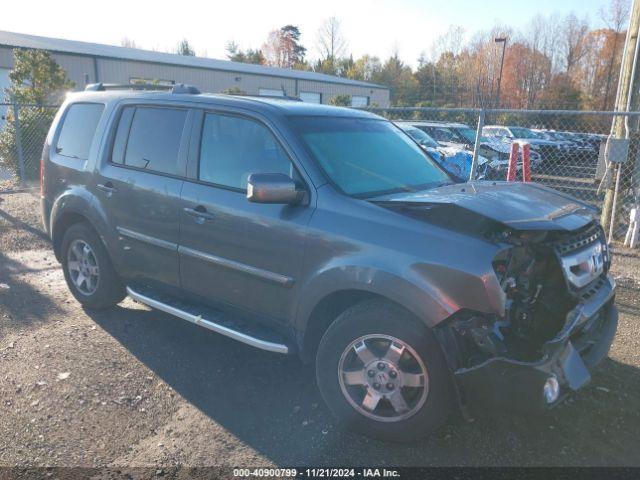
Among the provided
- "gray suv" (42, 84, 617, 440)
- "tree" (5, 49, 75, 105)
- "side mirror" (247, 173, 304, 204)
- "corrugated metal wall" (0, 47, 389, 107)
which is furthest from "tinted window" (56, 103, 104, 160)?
"corrugated metal wall" (0, 47, 389, 107)

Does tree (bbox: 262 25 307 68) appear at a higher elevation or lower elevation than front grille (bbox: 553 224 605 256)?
higher

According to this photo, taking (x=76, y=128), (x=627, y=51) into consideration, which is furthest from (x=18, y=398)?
(x=627, y=51)

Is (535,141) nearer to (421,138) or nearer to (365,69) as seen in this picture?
(421,138)

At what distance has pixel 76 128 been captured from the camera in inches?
201

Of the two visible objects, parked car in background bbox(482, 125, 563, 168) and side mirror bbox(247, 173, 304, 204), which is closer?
side mirror bbox(247, 173, 304, 204)

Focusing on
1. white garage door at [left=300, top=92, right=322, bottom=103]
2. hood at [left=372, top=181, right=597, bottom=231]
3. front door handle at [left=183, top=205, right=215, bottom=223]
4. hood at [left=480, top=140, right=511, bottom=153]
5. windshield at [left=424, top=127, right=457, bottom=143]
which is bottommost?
front door handle at [left=183, top=205, right=215, bottom=223]

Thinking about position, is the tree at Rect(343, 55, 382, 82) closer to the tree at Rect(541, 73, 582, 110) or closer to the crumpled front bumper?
the tree at Rect(541, 73, 582, 110)

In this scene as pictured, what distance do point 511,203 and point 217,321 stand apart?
215 centimetres

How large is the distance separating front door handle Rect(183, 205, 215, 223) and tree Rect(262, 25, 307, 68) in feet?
261

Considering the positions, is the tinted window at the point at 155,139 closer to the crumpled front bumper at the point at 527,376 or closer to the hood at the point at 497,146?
the crumpled front bumper at the point at 527,376

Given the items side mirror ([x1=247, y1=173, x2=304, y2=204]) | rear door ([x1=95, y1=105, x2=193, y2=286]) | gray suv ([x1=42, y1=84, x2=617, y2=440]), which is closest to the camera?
gray suv ([x1=42, y1=84, x2=617, y2=440])

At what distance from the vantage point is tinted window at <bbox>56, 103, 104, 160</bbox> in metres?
4.90

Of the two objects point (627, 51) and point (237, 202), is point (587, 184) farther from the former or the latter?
point (237, 202)

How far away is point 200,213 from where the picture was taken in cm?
386
